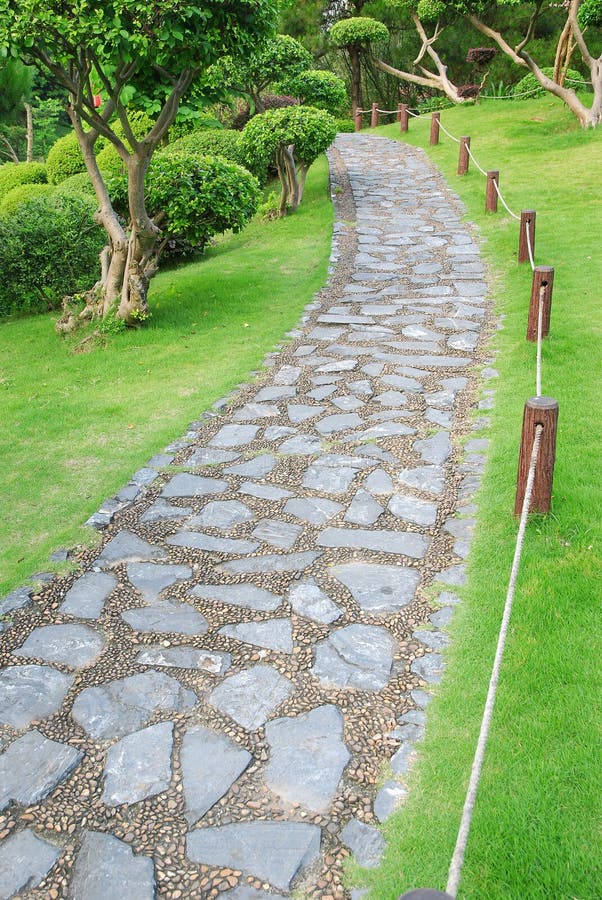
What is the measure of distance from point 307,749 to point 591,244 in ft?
26.8

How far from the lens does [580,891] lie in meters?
2.11

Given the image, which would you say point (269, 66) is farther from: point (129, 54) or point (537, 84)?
point (537, 84)

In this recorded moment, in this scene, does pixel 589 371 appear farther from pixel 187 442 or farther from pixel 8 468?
pixel 8 468

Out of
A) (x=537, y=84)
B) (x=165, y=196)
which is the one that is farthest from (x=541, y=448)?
(x=537, y=84)

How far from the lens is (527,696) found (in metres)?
2.81

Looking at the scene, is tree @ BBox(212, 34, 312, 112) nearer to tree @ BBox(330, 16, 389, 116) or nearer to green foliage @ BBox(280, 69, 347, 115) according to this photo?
green foliage @ BBox(280, 69, 347, 115)

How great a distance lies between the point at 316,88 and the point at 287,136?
11.6 feet

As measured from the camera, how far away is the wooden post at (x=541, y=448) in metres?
3.58

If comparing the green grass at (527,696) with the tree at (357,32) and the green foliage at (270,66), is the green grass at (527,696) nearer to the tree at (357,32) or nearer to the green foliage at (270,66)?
the green foliage at (270,66)

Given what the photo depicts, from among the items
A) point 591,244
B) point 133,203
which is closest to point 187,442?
point 133,203

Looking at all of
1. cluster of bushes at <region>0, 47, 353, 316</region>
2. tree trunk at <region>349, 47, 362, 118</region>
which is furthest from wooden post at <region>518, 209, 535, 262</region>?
tree trunk at <region>349, 47, 362, 118</region>

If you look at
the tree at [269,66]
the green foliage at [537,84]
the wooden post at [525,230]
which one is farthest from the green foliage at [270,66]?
the green foliage at [537,84]

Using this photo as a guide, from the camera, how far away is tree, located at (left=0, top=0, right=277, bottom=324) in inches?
235

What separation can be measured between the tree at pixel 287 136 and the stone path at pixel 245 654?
22.9ft
